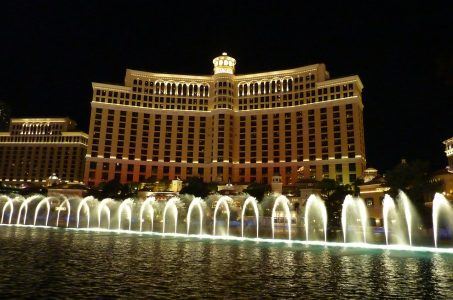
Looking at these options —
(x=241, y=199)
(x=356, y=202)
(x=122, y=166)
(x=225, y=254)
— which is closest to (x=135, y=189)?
(x=122, y=166)

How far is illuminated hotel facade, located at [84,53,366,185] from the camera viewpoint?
137500 millimetres

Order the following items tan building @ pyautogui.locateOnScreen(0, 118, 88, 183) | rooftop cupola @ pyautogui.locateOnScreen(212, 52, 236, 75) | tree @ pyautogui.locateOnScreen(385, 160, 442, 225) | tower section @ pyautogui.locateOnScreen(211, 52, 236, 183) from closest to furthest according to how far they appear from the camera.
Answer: tree @ pyautogui.locateOnScreen(385, 160, 442, 225)
tower section @ pyautogui.locateOnScreen(211, 52, 236, 183)
rooftop cupola @ pyautogui.locateOnScreen(212, 52, 236, 75)
tan building @ pyautogui.locateOnScreen(0, 118, 88, 183)

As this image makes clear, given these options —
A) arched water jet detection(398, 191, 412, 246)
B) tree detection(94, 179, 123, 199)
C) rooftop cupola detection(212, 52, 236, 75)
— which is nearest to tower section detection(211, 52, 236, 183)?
rooftop cupola detection(212, 52, 236, 75)

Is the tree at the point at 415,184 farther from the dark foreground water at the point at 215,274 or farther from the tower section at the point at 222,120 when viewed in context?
the tower section at the point at 222,120

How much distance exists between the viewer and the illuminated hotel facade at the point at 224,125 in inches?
5413

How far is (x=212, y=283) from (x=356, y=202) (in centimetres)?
7207

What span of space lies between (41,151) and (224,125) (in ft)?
323

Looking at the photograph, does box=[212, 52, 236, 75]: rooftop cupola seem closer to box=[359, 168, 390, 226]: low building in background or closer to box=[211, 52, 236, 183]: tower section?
box=[211, 52, 236, 183]: tower section

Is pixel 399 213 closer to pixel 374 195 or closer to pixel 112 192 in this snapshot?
pixel 374 195

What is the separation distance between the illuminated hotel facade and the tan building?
43.1 metres

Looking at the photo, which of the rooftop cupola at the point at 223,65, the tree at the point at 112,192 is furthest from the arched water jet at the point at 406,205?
the rooftop cupola at the point at 223,65

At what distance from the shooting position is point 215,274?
2028 cm

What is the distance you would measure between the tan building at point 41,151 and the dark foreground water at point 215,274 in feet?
522

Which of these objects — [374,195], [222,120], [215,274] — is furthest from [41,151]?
[215,274]
